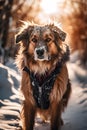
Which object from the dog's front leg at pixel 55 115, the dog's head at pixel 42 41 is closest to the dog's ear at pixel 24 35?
the dog's head at pixel 42 41

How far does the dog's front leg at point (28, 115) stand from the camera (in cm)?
691

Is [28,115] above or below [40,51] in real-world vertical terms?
below

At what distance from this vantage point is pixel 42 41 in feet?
22.0

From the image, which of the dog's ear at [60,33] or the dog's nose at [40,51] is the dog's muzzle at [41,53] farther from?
the dog's ear at [60,33]

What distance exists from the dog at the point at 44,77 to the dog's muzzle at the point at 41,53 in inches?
4.9

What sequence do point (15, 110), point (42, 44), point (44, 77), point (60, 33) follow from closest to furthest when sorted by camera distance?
point (42, 44), point (44, 77), point (60, 33), point (15, 110)

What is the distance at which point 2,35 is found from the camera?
1883 cm

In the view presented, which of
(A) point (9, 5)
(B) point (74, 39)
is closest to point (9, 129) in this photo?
(A) point (9, 5)

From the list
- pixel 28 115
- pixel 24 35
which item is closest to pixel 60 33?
pixel 24 35

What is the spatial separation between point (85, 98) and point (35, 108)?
3.65m

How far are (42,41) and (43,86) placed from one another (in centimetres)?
77

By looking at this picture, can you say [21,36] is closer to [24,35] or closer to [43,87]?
[24,35]

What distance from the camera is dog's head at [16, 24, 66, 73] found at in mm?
6582

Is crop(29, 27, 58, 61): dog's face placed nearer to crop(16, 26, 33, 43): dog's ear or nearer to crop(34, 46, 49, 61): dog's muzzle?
crop(34, 46, 49, 61): dog's muzzle
